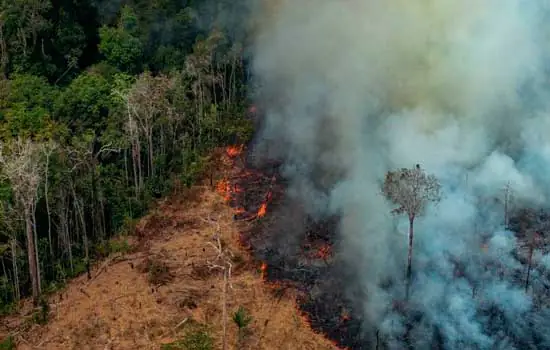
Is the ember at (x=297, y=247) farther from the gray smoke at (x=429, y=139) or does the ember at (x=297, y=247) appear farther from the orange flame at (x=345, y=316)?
the gray smoke at (x=429, y=139)

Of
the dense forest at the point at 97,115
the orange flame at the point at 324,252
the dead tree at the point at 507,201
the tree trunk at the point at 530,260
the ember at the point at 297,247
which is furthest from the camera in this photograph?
the dead tree at the point at 507,201

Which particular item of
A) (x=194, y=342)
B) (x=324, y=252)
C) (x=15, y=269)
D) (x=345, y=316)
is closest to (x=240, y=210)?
(x=324, y=252)

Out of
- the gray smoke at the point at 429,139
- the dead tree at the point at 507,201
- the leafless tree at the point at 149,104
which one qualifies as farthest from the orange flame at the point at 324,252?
the leafless tree at the point at 149,104

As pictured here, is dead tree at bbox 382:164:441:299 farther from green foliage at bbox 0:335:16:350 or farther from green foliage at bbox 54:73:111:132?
green foliage at bbox 54:73:111:132

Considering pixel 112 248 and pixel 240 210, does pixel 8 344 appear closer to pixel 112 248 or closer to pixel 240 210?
pixel 112 248

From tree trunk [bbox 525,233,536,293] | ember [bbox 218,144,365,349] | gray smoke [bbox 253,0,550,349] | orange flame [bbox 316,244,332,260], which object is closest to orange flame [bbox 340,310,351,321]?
ember [bbox 218,144,365,349]

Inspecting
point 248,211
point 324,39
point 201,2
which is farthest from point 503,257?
point 201,2
